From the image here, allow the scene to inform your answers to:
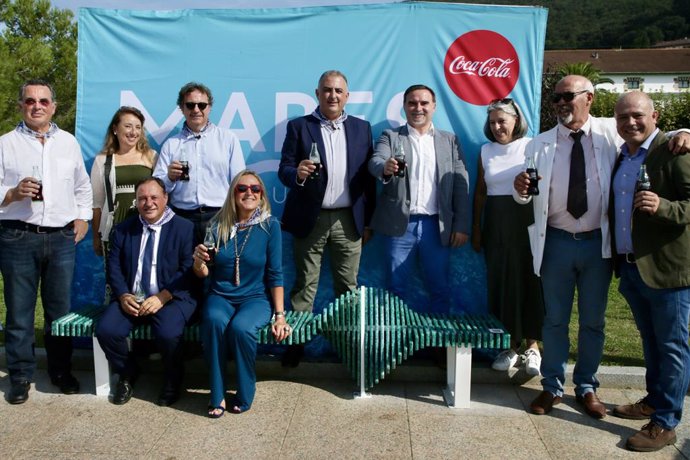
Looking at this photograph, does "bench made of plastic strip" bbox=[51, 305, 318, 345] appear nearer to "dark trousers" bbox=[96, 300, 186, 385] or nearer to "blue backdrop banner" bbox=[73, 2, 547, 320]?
"dark trousers" bbox=[96, 300, 186, 385]

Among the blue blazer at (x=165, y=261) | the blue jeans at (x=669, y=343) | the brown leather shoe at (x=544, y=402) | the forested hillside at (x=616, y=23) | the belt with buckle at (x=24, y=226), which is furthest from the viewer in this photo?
the forested hillside at (x=616, y=23)

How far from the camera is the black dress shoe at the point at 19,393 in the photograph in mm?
4113

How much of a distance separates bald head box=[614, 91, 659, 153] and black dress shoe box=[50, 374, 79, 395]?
4050 millimetres

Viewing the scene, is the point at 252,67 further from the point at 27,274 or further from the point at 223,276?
the point at 27,274

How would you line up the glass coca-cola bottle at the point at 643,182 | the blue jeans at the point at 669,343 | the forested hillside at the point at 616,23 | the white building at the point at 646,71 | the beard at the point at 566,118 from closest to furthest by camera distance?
the glass coca-cola bottle at the point at 643,182, the blue jeans at the point at 669,343, the beard at the point at 566,118, the white building at the point at 646,71, the forested hillside at the point at 616,23

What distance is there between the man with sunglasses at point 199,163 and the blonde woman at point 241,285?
349 mm

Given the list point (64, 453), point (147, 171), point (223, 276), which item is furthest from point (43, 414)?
point (147, 171)

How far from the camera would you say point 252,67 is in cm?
505

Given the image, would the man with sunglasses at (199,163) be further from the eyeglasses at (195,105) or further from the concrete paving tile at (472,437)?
the concrete paving tile at (472,437)

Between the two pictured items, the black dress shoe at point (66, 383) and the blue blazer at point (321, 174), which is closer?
the black dress shoe at point (66, 383)

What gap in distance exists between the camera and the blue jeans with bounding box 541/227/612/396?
12.5ft

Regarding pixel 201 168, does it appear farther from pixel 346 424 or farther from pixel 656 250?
pixel 656 250

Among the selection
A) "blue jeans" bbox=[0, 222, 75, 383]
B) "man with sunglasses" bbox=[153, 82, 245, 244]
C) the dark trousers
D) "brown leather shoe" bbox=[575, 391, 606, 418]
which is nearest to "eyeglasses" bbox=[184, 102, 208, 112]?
"man with sunglasses" bbox=[153, 82, 245, 244]

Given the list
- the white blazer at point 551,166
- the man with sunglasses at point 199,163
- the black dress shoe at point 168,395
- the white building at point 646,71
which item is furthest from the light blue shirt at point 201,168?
the white building at point 646,71
